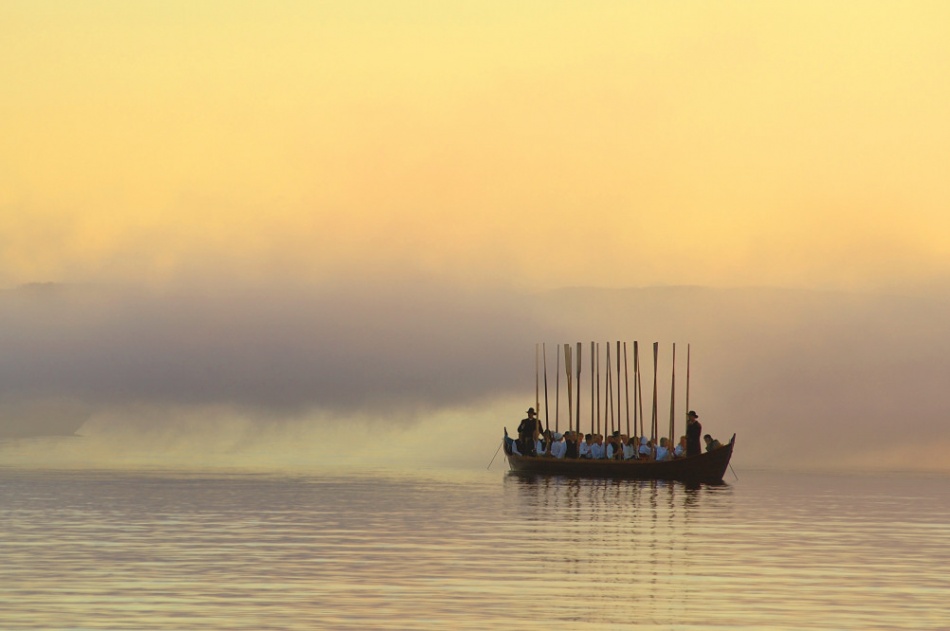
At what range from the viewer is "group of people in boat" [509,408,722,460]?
285ft

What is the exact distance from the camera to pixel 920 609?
29.8 meters

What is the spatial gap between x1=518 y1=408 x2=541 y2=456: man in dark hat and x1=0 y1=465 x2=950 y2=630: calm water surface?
26.9 metres

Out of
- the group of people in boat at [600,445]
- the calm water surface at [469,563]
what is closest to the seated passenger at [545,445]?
the group of people in boat at [600,445]

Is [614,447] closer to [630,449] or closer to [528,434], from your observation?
[630,449]

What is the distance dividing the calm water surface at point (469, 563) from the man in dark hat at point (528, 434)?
26.9 m

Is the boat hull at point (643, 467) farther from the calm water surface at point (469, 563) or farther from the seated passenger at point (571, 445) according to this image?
the calm water surface at point (469, 563)

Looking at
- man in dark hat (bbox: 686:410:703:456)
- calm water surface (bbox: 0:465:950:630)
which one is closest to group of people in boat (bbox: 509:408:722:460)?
man in dark hat (bbox: 686:410:703:456)

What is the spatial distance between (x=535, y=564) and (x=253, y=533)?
481 inches

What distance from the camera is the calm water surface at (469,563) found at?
2830 cm

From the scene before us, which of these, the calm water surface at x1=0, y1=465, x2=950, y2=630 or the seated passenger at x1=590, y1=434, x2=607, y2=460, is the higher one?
the seated passenger at x1=590, y1=434, x2=607, y2=460

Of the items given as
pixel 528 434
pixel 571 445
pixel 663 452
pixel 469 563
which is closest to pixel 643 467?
pixel 663 452

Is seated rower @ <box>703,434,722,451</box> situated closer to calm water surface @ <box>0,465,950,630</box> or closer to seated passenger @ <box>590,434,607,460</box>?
seated passenger @ <box>590,434,607,460</box>

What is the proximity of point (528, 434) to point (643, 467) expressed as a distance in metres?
10.8

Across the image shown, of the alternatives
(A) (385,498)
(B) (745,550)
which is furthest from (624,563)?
(A) (385,498)
